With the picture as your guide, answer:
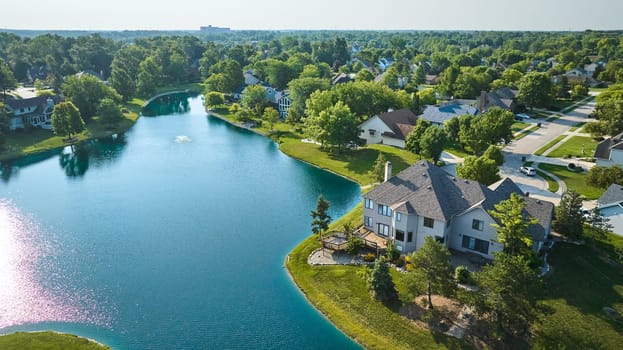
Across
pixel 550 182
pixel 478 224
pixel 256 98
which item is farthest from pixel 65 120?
pixel 550 182

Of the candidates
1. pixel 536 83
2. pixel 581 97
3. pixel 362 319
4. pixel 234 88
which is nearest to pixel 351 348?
pixel 362 319

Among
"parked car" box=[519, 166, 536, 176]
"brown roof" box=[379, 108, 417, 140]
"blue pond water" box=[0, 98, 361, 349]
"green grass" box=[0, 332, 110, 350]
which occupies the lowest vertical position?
"green grass" box=[0, 332, 110, 350]

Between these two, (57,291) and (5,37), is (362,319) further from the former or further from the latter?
(5,37)

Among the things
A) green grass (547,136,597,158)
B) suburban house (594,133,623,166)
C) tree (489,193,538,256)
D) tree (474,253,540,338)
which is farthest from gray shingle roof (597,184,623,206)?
green grass (547,136,597,158)

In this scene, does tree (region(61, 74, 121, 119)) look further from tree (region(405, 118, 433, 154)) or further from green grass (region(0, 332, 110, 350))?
green grass (region(0, 332, 110, 350))

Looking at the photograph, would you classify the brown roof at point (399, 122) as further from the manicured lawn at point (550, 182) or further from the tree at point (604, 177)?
the tree at point (604, 177)

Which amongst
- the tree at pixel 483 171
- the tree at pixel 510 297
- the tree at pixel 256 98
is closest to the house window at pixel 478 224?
the tree at pixel 510 297
